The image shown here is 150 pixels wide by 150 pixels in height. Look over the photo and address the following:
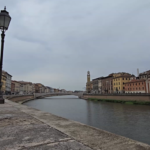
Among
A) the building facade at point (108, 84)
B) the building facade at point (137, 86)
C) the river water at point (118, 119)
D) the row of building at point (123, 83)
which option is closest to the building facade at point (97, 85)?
the row of building at point (123, 83)

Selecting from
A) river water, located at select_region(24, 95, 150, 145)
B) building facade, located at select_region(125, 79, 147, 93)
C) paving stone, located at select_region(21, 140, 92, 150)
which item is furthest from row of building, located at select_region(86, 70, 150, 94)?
paving stone, located at select_region(21, 140, 92, 150)

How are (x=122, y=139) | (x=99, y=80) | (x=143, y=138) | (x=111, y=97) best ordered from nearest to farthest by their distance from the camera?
(x=122, y=139) → (x=143, y=138) → (x=111, y=97) → (x=99, y=80)

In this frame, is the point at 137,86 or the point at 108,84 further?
the point at 108,84

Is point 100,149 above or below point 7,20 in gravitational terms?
below

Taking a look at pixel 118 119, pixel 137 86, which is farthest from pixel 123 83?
pixel 118 119

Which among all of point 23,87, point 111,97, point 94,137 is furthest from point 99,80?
point 94,137

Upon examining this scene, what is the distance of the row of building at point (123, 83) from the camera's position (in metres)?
52.9

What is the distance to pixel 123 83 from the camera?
6825 cm

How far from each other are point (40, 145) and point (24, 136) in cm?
75

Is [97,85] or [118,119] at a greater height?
[97,85]

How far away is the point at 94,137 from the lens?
3.07 metres

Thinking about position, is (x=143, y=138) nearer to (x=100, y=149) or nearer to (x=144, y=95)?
(x=100, y=149)

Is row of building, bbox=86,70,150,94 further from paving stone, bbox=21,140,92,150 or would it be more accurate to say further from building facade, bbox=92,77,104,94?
paving stone, bbox=21,140,92,150

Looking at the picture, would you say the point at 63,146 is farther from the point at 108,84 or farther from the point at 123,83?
the point at 108,84
